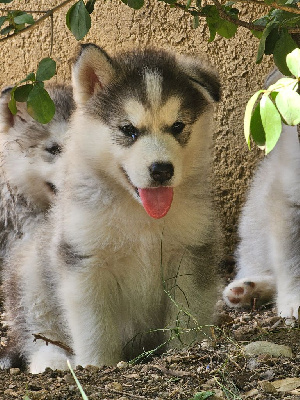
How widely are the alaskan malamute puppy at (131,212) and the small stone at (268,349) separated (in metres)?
0.47

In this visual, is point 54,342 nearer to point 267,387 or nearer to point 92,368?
point 92,368

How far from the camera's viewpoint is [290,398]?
2285 mm

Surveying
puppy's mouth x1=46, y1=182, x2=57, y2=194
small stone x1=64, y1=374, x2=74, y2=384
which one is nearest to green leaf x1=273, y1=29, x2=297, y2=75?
small stone x1=64, y1=374, x2=74, y2=384

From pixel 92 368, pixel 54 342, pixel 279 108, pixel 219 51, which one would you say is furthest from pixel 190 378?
pixel 219 51

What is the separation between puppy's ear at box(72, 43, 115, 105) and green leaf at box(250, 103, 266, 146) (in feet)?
5.60

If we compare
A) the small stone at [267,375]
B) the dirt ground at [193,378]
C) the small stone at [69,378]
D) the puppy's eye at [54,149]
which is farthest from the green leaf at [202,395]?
the puppy's eye at [54,149]

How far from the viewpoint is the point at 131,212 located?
3277 millimetres

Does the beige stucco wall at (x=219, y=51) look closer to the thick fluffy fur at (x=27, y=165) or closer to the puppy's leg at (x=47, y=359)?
the thick fluffy fur at (x=27, y=165)

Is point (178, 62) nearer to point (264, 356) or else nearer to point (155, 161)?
point (155, 161)

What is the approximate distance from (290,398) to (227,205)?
3081 millimetres

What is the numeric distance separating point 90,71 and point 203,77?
543mm

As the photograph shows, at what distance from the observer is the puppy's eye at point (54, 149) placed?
15.5ft

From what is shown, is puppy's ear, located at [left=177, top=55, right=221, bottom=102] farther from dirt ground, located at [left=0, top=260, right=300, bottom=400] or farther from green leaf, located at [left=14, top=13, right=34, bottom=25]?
dirt ground, located at [left=0, top=260, right=300, bottom=400]

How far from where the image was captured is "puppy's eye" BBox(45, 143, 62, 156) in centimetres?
473
